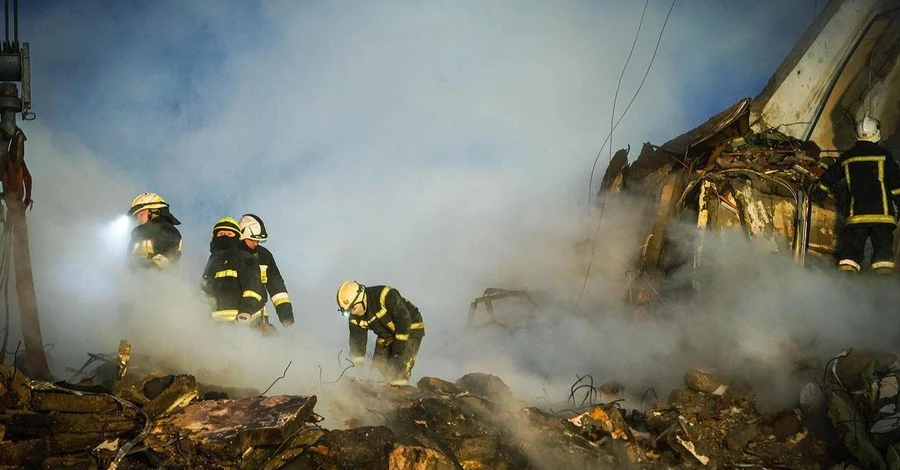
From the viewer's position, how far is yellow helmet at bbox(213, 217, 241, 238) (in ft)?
22.8

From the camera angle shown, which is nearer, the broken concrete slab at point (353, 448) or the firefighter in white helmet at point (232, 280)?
the broken concrete slab at point (353, 448)

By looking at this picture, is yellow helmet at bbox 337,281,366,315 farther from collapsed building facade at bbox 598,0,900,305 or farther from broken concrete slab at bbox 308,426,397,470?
collapsed building facade at bbox 598,0,900,305

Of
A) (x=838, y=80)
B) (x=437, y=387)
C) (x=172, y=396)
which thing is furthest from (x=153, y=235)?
(x=838, y=80)

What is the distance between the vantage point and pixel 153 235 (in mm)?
6672

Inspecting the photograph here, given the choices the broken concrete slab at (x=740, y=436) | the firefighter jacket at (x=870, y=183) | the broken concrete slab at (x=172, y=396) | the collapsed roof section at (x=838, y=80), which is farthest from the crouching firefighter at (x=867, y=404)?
the broken concrete slab at (x=172, y=396)

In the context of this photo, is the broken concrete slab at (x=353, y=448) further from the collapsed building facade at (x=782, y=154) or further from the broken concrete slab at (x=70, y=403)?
the collapsed building facade at (x=782, y=154)

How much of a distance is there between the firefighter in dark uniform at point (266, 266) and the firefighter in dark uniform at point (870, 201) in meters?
6.72

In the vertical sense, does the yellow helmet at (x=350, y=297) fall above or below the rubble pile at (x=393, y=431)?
above

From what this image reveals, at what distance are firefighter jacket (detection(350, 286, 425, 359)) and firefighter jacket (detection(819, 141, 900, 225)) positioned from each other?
5.47 meters

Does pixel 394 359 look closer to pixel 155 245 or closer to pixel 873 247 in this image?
pixel 155 245

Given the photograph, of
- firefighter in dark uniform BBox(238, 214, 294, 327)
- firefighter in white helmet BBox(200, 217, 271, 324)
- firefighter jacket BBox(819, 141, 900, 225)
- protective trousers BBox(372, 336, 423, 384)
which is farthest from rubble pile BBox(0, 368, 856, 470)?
firefighter jacket BBox(819, 141, 900, 225)

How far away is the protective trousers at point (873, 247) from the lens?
6.78 m

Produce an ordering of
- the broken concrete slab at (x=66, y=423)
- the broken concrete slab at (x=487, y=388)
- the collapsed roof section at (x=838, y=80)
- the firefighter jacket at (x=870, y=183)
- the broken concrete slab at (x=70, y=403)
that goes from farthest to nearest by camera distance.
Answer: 1. the collapsed roof section at (x=838, y=80)
2. the firefighter jacket at (x=870, y=183)
3. the broken concrete slab at (x=487, y=388)
4. the broken concrete slab at (x=70, y=403)
5. the broken concrete slab at (x=66, y=423)

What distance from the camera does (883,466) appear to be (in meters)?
4.93
